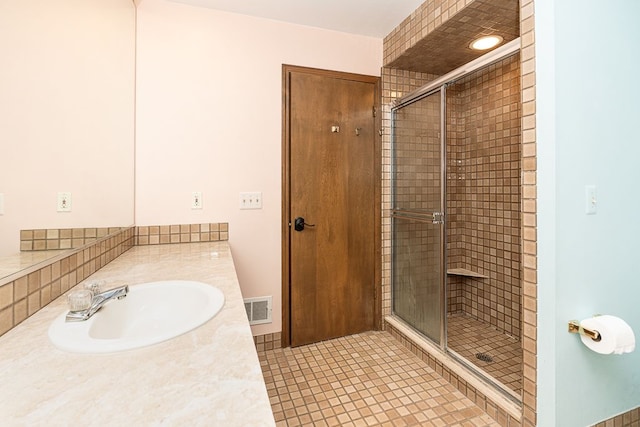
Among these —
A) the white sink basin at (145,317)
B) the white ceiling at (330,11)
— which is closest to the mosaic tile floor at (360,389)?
the white sink basin at (145,317)

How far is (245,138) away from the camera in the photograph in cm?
211

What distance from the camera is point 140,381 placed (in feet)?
1.89

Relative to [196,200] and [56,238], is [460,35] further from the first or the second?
[56,238]

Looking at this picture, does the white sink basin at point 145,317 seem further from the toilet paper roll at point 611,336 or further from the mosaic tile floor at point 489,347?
the mosaic tile floor at point 489,347

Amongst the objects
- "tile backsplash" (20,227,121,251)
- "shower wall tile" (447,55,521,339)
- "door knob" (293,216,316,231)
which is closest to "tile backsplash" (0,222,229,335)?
"tile backsplash" (20,227,121,251)

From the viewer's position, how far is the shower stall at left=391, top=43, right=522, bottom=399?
6.62 ft

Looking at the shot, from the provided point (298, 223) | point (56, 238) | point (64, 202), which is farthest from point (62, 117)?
point (298, 223)

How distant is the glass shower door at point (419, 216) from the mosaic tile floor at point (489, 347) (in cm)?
30

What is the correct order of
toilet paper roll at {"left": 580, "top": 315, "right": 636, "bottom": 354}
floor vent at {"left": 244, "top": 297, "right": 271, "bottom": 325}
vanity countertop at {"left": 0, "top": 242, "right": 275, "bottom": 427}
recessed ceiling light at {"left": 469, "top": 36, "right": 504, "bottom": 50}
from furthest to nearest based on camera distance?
floor vent at {"left": 244, "top": 297, "right": 271, "bottom": 325} → recessed ceiling light at {"left": 469, "top": 36, "right": 504, "bottom": 50} → toilet paper roll at {"left": 580, "top": 315, "right": 636, "bottom": 354} → vanity countertop at {"left": 0, "top": 242, "right": 275, "bottom": 427}

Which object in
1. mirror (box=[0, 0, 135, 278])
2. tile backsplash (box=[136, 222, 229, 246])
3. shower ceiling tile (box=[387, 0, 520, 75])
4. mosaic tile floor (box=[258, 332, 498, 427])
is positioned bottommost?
mosaic tile floor (box=[258, 332, 498, 427])

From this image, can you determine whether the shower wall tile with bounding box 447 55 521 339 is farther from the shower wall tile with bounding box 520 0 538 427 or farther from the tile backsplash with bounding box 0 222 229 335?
the tile backsplash with bounding box 0 222 229 335

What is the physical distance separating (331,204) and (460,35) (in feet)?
4.62

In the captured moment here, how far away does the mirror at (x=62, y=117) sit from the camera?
31.9 inches

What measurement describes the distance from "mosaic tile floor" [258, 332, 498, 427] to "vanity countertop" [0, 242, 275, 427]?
1.05 meters
